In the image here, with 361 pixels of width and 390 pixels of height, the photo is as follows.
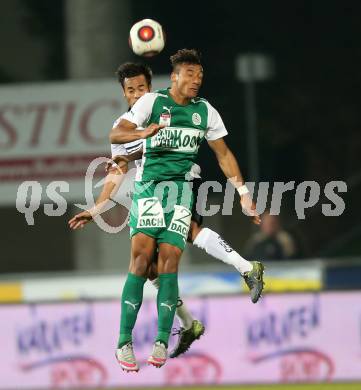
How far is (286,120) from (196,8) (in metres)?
2.17

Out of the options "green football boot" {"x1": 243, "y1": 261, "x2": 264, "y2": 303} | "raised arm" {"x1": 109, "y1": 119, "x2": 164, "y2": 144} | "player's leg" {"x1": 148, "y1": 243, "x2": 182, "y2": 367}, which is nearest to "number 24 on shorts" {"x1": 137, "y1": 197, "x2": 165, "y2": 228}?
"player's leg" {"x1": 148, "y1": 243, "x2": 182, "y2": 367}

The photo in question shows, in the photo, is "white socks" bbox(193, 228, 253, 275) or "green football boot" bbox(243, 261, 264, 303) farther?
"white socks" bbox(193, 228, 253, 275)

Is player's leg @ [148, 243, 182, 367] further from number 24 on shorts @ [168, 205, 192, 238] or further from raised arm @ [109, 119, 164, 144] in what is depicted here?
raised arm @ [109, 119, 164, 144]

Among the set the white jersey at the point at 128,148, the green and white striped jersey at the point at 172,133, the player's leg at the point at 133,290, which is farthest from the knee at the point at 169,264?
the white jersey at the point at 128,148

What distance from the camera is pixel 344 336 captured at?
17453 millimetres

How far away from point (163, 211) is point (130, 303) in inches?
26.8

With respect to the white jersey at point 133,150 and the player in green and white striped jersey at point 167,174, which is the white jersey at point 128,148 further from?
the player in green and white striped jersey at point 167,174

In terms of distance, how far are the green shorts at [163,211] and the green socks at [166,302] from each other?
0.79ft

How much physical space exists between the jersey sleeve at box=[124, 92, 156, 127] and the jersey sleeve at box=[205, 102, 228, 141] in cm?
45

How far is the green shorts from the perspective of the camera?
11.5 metres

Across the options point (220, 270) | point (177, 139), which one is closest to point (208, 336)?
point (220, 270)

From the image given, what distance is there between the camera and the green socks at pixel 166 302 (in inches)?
455

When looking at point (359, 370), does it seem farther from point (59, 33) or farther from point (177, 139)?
point (59, 33)

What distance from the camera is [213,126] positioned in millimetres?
11570
